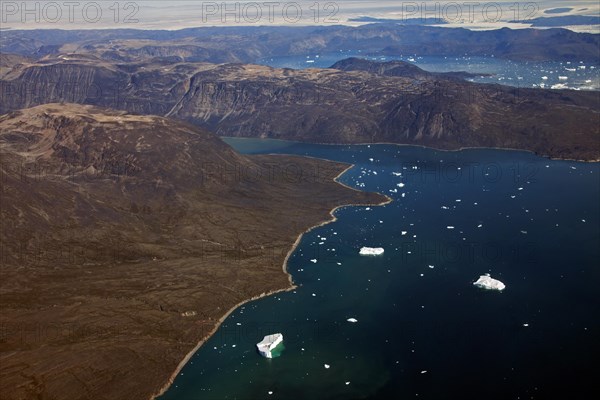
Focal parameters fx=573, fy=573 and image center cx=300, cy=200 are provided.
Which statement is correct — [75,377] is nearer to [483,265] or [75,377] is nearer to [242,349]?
[242,349]

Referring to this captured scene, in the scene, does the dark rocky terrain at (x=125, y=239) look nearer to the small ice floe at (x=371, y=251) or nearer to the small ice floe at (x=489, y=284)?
the small ice floe at (x=371, y=251)

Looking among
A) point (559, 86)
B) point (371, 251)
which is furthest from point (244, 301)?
point (559, 86)

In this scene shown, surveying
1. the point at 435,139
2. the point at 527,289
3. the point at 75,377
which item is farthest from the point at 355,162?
the point at 75,377

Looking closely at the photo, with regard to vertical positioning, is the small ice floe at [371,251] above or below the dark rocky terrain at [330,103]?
below

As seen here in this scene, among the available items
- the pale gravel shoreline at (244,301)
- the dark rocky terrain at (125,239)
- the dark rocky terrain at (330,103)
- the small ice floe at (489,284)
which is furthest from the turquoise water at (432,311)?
the dark rocky terrain at (330,103)

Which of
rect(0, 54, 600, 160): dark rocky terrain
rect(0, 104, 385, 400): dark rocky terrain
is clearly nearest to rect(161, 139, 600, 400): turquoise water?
rect(0, 104, 385, 400): dark rocky terrain

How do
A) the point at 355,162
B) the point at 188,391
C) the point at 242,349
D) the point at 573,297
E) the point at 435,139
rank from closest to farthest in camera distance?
1. the point at 188,391
2. the point at 242,349
3. the point at 573,297
4. the point at 355,162
5. the point at 435,139
